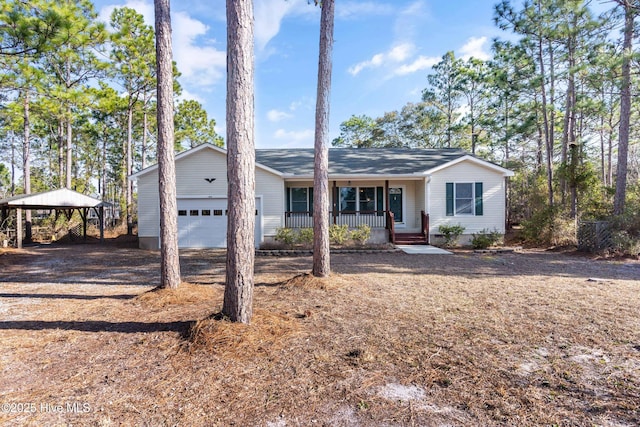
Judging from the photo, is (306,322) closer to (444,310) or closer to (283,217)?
(444,310)

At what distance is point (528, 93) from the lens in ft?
51.5

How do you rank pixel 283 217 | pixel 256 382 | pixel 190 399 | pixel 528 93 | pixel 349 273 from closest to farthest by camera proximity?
pixel 190 399
pixel 256 382
pixel 349 273
pixel 283 217
pixel 528 93

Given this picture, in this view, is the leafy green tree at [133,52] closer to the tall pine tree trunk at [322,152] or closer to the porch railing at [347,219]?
the porch railing at [347,219]

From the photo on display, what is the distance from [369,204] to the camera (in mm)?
14836

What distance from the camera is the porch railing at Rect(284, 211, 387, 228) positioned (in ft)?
44.2

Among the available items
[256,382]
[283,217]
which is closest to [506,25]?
[283,217]

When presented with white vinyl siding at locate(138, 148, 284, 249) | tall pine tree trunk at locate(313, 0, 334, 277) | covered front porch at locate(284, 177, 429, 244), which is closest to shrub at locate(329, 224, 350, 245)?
covered front porch at locate(284, 177, 429, 244)

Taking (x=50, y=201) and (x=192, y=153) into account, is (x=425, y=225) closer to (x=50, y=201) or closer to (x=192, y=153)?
(x=192, y=153)

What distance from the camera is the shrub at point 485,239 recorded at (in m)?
11.7

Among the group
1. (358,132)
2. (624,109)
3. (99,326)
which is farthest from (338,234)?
(358,132)

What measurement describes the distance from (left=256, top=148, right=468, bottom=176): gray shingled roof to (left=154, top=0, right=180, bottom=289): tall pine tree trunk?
7925 mm

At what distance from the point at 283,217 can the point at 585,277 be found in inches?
381

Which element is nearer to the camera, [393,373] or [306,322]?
[393,373]

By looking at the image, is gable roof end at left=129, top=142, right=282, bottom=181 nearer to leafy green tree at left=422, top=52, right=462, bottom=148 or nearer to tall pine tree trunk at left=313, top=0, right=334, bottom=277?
tall pine tree trunk at left=313, top=0, right=334, bottom=277
